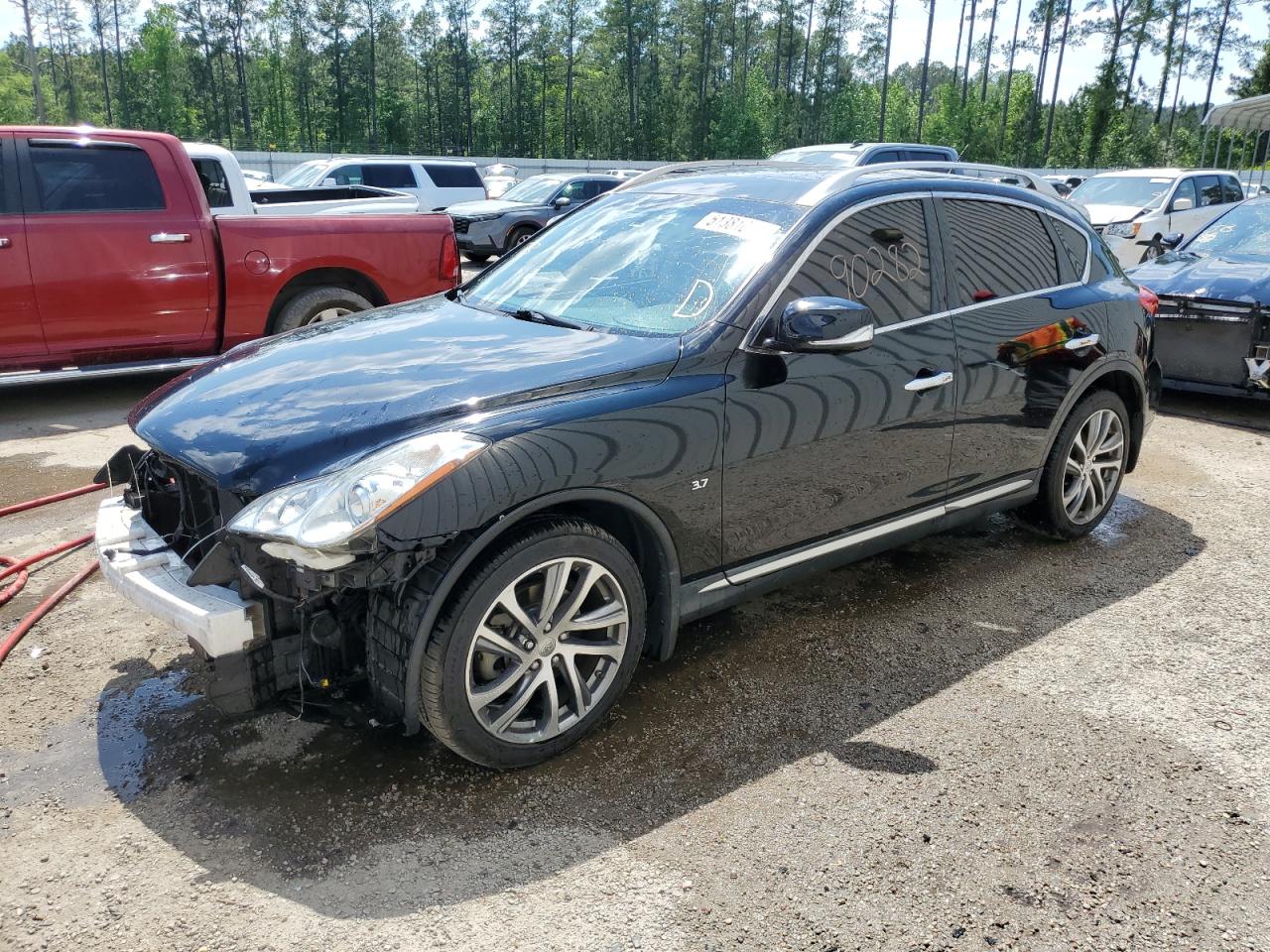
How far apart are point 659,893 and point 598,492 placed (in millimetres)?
1107

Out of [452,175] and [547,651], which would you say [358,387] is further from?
[452,175]

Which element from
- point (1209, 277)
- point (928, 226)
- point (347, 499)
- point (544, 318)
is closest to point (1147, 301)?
point (928, 226)

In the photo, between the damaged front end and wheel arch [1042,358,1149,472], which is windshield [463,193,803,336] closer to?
the damaged front end

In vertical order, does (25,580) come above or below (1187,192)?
below

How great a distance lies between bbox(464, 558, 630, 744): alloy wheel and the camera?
2.87 m

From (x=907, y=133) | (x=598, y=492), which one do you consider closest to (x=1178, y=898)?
(x=598, y=492)

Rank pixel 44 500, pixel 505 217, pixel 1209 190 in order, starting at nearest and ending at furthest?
1. pixel 44 500
2. pixel 1209 190
3. pixel 505 217

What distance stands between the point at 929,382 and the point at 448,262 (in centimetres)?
529

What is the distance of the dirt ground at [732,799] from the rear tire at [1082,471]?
0.61 metres

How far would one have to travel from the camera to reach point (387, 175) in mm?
19859

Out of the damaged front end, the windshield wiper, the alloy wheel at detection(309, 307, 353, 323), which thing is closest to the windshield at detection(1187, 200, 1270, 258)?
the windshield wiper

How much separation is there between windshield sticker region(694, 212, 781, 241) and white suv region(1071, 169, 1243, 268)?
12733mm

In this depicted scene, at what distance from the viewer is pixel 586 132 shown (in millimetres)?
76312

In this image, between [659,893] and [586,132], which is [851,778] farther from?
[586,132]
